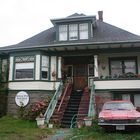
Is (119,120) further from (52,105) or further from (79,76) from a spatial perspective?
(79,76)

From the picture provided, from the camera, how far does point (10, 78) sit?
66.5ft

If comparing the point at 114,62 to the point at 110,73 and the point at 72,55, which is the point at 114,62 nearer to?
the point at 110,73

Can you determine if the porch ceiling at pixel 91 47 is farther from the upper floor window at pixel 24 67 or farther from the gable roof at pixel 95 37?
the upper floor window at pixel 24 67

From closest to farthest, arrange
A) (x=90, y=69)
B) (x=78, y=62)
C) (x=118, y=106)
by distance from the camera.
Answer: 1. (x=118, y=106)
2. (x=90, y=69)
3. (x=78, y=62)

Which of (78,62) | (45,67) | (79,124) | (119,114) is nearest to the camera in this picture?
(119,114)

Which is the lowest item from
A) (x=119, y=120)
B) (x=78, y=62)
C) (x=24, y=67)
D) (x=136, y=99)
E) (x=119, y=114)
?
(x=119, y=120)

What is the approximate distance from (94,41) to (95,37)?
2214 millimetres

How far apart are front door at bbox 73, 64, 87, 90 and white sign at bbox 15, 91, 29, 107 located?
14.2 feet

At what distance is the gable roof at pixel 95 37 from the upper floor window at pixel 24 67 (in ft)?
3.06

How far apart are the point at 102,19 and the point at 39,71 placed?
9782mm

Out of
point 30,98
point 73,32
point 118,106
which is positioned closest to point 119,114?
point 118,106

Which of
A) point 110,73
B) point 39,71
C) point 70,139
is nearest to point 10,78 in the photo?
point 39,71

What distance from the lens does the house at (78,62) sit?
19.1 meters

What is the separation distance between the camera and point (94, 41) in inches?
766
